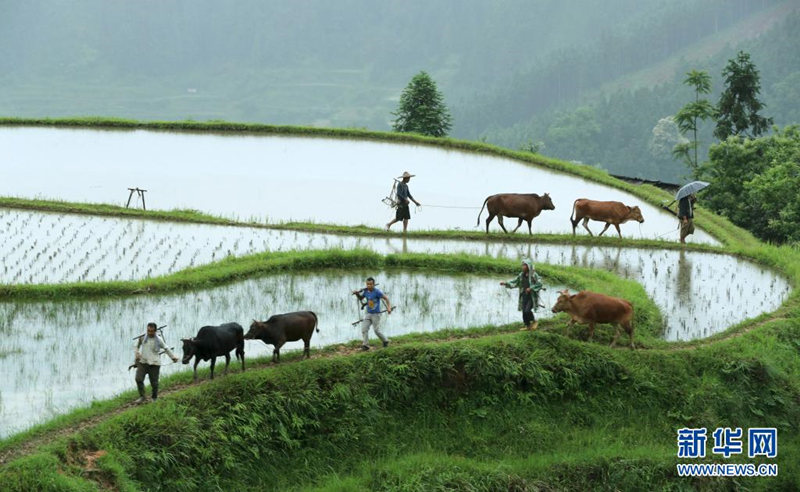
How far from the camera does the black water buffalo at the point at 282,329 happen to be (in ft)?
35.3

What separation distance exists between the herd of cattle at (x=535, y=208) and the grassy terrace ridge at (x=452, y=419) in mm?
5089

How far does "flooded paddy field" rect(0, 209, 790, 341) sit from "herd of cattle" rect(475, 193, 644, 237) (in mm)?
646

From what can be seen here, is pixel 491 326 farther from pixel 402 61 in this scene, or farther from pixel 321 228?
pixel 402 61

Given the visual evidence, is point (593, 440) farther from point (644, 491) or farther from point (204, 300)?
point (204, 300)

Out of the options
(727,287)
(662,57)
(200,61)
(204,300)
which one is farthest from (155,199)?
(200,61)

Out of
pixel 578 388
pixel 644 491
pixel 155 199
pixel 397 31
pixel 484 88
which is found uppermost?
pixel 397 31

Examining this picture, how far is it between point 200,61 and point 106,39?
12.4m

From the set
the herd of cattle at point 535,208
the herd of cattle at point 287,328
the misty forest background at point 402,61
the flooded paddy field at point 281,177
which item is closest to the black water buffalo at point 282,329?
the herd of cattle at point 287,328

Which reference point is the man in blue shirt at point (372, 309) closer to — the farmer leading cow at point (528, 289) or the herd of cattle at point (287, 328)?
the herd of cattle at point (287, 328)

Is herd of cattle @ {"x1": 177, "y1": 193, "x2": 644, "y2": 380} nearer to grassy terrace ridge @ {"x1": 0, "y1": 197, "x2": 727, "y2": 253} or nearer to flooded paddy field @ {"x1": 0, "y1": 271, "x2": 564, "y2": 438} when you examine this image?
flooded paddy field @ {"x1": 0, "y1": 271, "x2": 564, "y2": 438}

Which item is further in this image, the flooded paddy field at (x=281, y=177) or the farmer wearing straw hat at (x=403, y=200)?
the flooded paddy field at (x=281, y=177)

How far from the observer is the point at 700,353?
1214 centimetres

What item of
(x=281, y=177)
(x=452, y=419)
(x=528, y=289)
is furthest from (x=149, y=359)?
(x=281, y=177)

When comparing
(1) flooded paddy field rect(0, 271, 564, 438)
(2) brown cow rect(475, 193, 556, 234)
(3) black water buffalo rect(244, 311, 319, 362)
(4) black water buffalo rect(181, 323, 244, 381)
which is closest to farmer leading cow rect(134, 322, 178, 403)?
(4) black water buffalo rect(181, 323, 244, 381)
